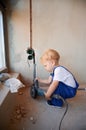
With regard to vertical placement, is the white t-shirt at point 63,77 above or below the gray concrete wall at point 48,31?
below

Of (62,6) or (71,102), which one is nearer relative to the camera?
(71,102)

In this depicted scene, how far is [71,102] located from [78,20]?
4.53 feet

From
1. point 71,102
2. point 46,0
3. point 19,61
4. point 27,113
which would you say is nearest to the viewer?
point 27,113

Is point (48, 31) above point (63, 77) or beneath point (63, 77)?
above

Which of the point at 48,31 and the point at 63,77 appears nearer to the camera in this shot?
the point at 63,77

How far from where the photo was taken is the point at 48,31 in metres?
2.42

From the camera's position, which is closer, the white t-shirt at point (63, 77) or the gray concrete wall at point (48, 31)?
the white t-shirt at point (63, 77)

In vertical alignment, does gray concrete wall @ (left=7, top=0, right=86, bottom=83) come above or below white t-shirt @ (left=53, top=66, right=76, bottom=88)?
above

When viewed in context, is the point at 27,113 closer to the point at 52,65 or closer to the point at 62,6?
the point at 52,65

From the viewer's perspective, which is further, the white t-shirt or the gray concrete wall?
the gray concrete wall

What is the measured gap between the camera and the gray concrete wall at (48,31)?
2340 mm

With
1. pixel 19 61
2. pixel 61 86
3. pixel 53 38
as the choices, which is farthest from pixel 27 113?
pixel 53 38

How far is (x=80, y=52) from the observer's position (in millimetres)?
2537

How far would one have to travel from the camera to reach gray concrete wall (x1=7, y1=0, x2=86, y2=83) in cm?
234
